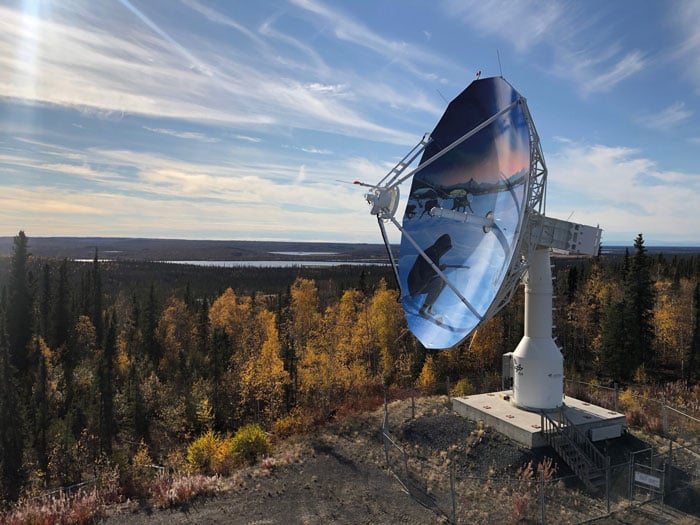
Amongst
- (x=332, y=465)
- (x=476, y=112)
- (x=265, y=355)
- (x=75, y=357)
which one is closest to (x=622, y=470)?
(x=332, y=465)

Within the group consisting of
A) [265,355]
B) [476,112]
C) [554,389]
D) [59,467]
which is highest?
[476,112]

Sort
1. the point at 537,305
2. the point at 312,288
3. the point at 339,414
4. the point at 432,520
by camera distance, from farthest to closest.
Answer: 1. the point at 312,288
2. the point at 339,414
3. the point at 537,305
4. the point at 432,520

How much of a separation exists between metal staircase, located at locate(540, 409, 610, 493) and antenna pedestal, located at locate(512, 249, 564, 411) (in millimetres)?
1130

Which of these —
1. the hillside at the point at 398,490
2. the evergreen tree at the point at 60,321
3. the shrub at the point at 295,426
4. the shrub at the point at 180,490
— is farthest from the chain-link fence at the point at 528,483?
the evergreen tree at the point at 60,321

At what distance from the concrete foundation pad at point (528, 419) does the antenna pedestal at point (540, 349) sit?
3.04 ft

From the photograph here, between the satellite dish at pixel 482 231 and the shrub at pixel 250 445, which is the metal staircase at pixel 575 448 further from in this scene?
the shrub at pixel 250 445

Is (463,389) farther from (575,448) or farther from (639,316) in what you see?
(639,316)

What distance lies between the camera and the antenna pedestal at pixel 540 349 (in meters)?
21.8

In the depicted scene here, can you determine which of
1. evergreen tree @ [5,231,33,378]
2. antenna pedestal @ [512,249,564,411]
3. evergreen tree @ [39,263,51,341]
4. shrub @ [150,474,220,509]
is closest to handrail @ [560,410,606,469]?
antenna pedestal @ [512,249,564,411]

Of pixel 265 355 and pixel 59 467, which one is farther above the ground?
pixel 265 355

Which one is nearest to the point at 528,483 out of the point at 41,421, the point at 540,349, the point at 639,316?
the point at 540,349

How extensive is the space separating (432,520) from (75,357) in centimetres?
7053

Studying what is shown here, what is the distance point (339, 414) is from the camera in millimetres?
29172

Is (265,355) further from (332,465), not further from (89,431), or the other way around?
(332,465)
